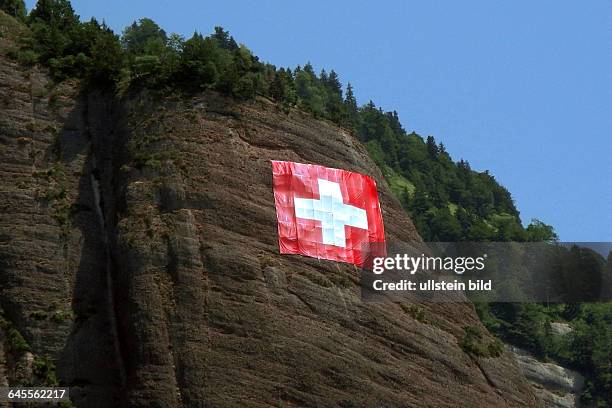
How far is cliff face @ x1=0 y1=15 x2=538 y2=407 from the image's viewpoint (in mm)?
49219

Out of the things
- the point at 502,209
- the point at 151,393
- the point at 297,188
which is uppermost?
the point at 502,209

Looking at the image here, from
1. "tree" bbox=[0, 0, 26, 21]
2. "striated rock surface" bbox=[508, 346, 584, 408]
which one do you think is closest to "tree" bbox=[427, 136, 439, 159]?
"striated rock surface" bbox=[508, 346, 584, 408]

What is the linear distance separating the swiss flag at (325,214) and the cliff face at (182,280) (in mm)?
602

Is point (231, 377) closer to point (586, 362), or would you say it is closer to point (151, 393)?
point (151, 393)

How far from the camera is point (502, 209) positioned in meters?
155

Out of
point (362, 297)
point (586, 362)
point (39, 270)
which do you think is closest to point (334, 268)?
point (362, 297)

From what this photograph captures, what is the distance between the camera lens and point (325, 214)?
56.2 metres

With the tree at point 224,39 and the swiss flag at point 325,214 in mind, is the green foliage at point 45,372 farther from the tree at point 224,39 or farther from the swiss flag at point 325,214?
the tree at point 224,39

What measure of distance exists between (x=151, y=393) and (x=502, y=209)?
111m

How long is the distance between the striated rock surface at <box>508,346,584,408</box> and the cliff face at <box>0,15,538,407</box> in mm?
31839

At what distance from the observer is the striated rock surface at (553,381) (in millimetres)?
88269

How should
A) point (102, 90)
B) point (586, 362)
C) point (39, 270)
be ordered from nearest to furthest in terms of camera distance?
point (39, 270) < point (102, 90) < point (586, 362)

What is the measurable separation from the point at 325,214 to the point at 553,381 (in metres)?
40.9

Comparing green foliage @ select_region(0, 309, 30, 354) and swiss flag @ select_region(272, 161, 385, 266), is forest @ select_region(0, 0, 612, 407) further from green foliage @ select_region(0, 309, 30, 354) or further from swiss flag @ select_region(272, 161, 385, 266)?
green foliage @ select_region(0, 309, 30, 354)
